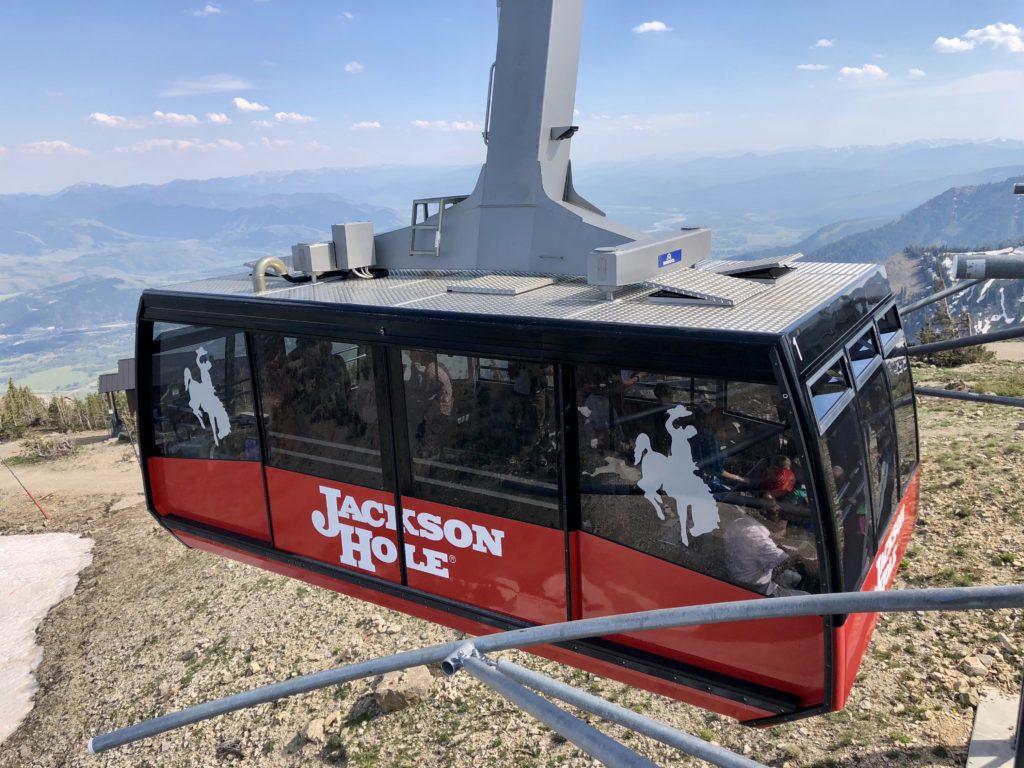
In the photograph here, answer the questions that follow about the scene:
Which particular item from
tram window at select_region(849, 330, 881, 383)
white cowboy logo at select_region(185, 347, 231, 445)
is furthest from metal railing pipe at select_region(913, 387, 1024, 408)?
white cowboy logo at select_region(185, 347, 231, 445)

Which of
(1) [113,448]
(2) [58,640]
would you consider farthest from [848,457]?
(1) [113,448]

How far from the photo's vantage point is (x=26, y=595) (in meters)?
9.65

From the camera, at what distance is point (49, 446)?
748 inches

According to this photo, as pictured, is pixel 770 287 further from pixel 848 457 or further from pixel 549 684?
pixel 549 684

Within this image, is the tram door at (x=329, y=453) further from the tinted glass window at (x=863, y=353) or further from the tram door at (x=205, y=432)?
the tinted glass window at (x=863, y=353)

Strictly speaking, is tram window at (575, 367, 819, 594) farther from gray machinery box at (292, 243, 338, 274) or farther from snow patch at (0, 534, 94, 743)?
snow patch at (0, 534, 94, 743)

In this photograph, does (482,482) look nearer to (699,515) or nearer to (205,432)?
(699,515)

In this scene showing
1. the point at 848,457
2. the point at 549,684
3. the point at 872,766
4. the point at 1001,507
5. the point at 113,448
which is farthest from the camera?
the point at 113,448

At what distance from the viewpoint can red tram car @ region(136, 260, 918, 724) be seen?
3271 mm

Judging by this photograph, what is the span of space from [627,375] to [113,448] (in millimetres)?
18387

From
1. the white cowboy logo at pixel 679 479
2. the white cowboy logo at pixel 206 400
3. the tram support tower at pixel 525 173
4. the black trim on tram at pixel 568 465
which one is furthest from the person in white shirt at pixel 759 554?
the white cowboy logo at pixel 206 400

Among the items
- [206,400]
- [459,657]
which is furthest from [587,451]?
[206,400]

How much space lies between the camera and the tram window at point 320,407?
15.1 feet

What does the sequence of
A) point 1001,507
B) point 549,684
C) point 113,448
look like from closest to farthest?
1. point 549,684
2. point 1001,507
3. point 113,448
